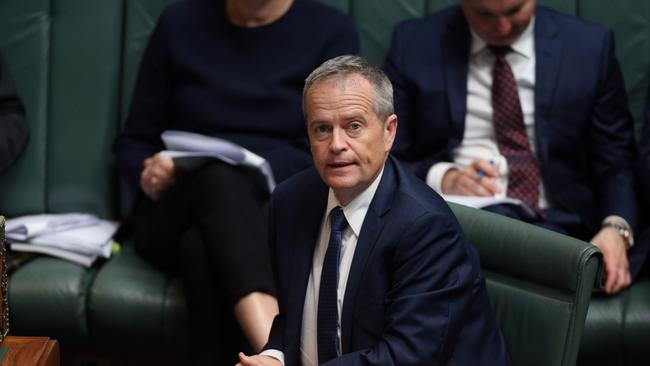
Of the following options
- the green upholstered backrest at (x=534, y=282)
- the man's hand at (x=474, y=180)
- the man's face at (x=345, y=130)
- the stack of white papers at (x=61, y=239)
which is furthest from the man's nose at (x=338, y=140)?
the stack of white papers at (x=61, y=239)

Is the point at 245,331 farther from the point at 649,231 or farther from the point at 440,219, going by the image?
the point at 649,231

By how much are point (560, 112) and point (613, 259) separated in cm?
47

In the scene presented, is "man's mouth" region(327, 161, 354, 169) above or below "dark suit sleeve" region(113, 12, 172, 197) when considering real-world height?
above

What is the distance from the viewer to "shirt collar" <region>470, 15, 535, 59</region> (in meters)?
3.06

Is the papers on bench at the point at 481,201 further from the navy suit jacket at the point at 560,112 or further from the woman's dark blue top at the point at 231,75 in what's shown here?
the woman's dark blue top at the point at 231,75

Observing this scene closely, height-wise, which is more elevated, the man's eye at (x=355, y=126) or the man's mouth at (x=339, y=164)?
the man's eye at (x=355, y=126)

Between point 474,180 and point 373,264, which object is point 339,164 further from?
point 474,180

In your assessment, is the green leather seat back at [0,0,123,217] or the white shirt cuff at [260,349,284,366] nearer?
the white shirt cuff at [260,349,284,366]

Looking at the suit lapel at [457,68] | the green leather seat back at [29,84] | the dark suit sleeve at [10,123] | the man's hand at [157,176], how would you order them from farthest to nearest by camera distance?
the green leather seat back at [29,84] < the dark suit sleeve at [10,123] < the suit lapel at [457,68] < the man's hand at [157,176]

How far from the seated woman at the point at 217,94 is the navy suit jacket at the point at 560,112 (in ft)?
0.83

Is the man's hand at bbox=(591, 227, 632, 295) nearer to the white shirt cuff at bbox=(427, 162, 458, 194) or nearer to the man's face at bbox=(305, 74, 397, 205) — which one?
the white shirt cuff at bbox=(427, 162, 458, 194)

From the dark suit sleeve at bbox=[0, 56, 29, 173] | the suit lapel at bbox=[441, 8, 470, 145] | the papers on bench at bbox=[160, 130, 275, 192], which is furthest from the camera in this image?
the dark suit sleeve at bbox=[0, 56, 29, 173]

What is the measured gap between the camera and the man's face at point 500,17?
2924 mm

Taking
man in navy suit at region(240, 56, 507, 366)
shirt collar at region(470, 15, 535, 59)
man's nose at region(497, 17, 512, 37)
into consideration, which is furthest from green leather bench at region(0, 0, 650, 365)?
man in navy suit at region(240, 56, 507, 366)
